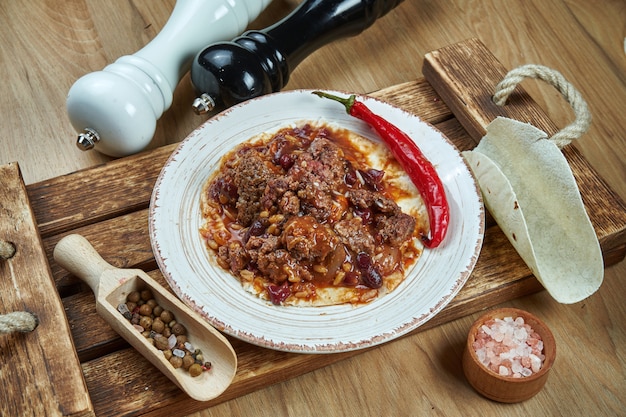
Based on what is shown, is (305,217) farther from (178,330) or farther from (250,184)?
(178,330)

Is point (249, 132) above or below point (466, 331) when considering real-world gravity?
above

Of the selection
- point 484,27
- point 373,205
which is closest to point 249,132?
point 373,205

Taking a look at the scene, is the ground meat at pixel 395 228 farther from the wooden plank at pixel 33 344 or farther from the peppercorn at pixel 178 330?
the wooden plank at pixel 33 344

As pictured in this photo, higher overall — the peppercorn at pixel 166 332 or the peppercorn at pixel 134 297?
the peppercorn at pixel 134 297

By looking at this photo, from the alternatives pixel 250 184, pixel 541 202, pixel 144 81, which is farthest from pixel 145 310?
pixel 541 202

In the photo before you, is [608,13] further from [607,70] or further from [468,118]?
[468,118]

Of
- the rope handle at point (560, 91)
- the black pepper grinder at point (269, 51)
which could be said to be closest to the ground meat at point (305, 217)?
the black pepper grinder at point (269, 51)
